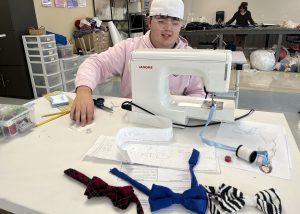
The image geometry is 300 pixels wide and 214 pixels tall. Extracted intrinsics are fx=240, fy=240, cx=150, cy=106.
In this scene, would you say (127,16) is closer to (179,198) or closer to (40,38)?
(40,38)

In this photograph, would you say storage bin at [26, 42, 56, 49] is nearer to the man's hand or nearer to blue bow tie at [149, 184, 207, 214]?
the man's hand

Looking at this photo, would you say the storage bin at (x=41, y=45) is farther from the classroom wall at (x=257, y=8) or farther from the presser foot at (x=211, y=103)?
the presser foot at (x=211, y=103)

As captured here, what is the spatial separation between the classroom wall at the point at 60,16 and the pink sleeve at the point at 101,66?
2450 millimetres

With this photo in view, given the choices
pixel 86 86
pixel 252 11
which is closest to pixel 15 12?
pixel 86 86

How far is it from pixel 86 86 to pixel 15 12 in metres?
2.42

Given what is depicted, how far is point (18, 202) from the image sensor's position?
1.79ft

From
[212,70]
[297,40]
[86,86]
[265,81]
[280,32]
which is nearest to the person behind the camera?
[212,70]

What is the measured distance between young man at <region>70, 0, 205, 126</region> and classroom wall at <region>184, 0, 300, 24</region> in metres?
6.15

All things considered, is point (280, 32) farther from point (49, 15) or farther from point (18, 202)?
point (18, 202)

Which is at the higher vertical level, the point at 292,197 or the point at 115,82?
the point at 292,197

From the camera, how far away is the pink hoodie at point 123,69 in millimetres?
1225

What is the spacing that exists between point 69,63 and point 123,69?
7.47 ft

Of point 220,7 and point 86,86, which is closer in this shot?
point 86,86

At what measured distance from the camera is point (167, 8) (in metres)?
1.09
